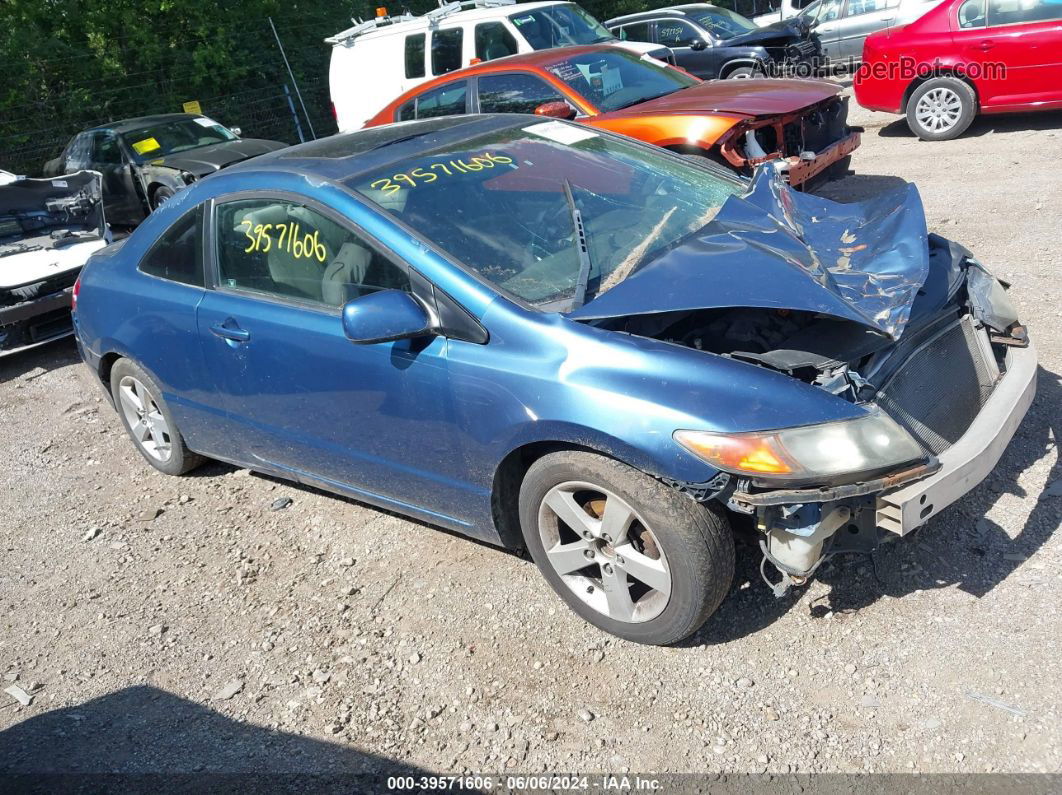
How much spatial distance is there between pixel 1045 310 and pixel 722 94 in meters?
3.52

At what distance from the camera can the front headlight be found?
283cm

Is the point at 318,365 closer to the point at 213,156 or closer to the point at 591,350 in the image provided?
the point at 591,350

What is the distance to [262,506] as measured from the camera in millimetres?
4852

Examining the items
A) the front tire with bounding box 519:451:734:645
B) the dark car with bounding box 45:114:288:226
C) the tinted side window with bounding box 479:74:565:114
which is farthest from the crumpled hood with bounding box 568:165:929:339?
the dark car with bounding box 45:114:288:226

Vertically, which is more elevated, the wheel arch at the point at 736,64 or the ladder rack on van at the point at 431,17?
the ladder rack on van at the point at 431,17

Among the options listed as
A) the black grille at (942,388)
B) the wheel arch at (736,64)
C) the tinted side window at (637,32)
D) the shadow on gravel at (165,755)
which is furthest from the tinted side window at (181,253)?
the tinted side window at (637,32)

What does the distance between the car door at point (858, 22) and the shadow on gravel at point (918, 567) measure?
1339 cm

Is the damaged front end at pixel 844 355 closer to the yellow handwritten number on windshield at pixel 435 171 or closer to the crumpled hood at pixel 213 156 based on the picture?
the yellow handwritten number on windshield at pixel 435 171

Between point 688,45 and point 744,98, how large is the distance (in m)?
7.98

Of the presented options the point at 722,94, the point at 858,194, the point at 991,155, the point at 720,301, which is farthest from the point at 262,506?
the point at 991,155

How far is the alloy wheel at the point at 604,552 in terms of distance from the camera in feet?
10.4

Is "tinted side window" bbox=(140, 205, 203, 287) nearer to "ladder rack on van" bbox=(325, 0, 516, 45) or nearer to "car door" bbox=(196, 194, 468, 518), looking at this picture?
"car door" bbox=(196, 194, 468, 518)

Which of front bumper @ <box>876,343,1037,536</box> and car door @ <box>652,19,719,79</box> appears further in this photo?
car door @ <box>652,19,719,79</box>

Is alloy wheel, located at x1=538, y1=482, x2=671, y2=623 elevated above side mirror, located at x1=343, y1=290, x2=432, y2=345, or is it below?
below
